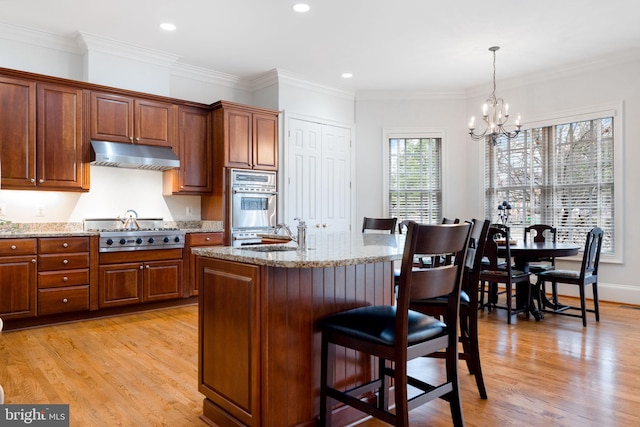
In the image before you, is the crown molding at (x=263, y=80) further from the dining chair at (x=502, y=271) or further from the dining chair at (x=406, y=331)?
the dining chair at (x=406, y=331)

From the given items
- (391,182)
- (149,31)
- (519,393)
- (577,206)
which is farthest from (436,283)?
(391,182)

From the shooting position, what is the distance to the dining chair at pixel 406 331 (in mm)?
1734

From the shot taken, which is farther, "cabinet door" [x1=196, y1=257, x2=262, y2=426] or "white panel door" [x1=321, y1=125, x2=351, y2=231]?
"white panel door" [x1=321, y1=125, x2=351, y2=231]

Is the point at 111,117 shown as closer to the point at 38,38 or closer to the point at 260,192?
the point at 38,38

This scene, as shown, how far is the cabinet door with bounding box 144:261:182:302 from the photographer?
15.4 ft

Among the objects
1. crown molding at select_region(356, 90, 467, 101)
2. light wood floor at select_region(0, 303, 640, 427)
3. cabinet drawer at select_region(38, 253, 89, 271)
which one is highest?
crown molding at select_region(356, 90, 467, 101)

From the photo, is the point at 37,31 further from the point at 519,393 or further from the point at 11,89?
the point at 519,393

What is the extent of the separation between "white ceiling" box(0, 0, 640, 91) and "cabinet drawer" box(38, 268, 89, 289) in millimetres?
2402

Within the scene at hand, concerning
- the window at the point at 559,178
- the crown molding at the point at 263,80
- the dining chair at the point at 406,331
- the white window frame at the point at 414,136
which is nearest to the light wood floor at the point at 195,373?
the dining chair at the point at 406,331

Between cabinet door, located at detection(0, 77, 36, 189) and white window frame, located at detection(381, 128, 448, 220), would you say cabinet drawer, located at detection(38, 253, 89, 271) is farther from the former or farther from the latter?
white window frame, located at detection(381, 128, 448, 220)

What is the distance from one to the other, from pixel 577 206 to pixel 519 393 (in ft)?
12.7

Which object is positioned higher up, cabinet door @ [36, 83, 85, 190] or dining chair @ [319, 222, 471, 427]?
cabinet door @ [36, 83, 85, 190]

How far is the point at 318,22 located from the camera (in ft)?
14.3

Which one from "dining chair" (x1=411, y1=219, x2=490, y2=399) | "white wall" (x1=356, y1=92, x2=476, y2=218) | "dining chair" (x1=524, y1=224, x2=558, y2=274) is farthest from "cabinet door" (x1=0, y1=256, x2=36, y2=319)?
"dining chair" (x1=524, y1=224, x2=558, y2=274)
